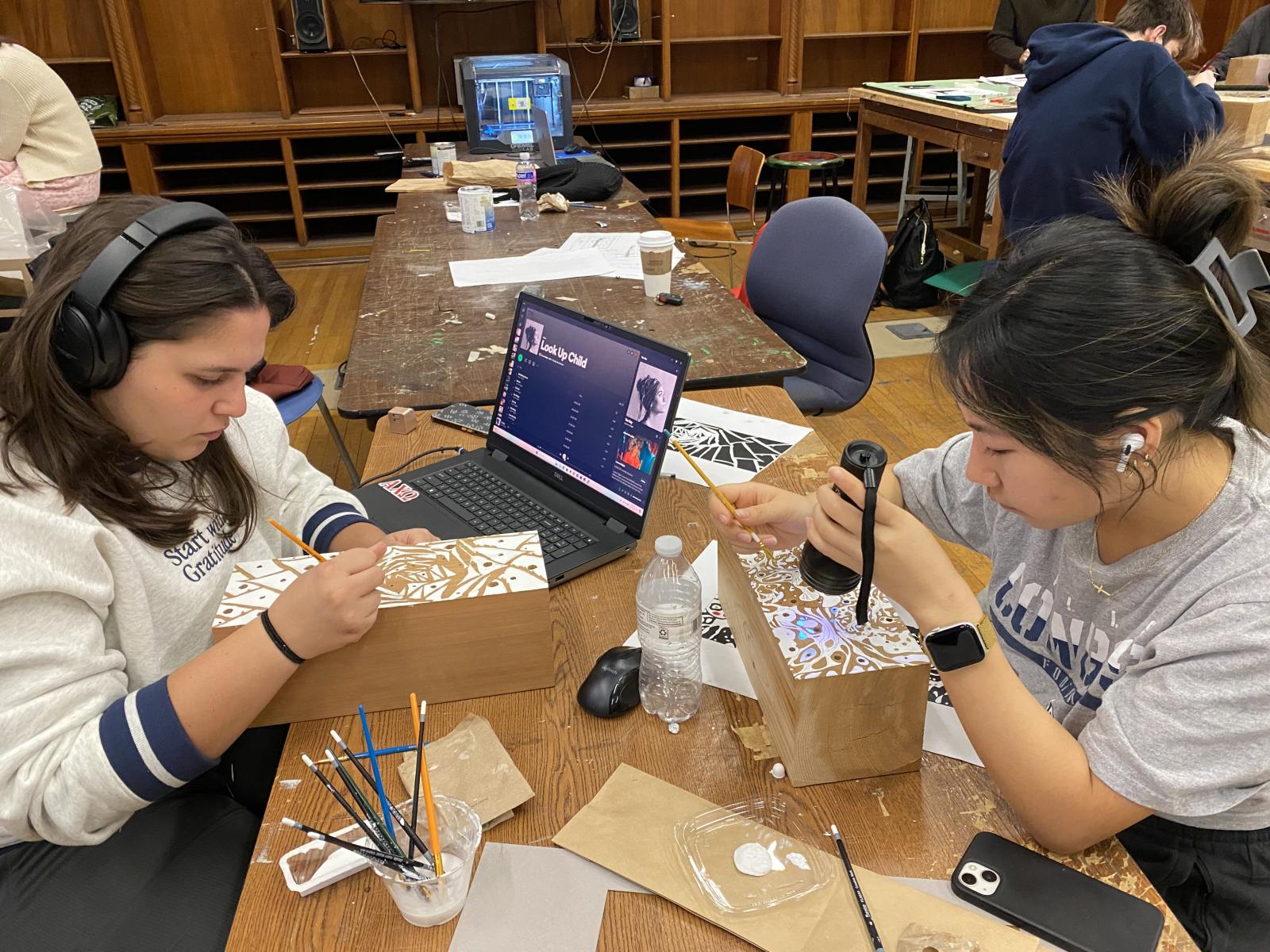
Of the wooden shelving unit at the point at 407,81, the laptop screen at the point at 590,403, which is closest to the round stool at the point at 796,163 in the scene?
the wooden shelving unit at the point at 407,81

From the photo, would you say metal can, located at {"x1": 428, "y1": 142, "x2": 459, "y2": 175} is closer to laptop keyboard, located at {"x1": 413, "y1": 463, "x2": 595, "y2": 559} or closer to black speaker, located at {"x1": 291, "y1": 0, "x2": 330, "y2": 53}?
black speaker, located at {"x1": 291, "y1": 0, "x2": 330, "y2": 53}

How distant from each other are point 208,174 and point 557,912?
5.86m

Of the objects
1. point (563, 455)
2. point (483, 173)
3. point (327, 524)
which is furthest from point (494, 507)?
point (483, 173)

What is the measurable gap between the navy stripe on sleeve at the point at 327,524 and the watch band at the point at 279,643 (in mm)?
364

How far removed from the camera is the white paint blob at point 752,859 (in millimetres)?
776

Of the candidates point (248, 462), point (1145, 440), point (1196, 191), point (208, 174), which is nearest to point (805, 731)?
point (1145, 440)

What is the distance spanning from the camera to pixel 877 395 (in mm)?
3510

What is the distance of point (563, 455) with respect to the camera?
130 cm

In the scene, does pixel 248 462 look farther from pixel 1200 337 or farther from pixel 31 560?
pixel 1200 337

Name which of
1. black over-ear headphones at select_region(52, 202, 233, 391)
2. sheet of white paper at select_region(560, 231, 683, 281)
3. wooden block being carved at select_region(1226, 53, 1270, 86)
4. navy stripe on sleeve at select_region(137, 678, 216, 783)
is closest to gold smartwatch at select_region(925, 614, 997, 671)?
navy stripe on sleeve at select_region(137, 678, 216, 783)

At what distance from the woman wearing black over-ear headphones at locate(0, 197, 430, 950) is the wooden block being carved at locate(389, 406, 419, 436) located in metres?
0.56

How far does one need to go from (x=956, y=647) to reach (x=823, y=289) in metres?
1.72

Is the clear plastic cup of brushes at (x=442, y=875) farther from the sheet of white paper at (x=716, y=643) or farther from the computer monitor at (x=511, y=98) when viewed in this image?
the computer monitor at (x=511, y=98)

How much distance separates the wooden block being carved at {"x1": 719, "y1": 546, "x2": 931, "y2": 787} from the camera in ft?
2.69
